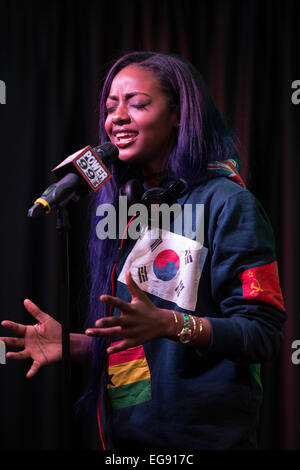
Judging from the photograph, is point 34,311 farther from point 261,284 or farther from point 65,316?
point 261,284

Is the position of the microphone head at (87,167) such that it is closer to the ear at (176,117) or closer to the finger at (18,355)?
the ear at (176,117)

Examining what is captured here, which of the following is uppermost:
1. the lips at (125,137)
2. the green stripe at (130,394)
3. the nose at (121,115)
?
the nose at (121,115)

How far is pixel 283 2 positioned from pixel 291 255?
1.32m

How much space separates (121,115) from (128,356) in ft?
2.42

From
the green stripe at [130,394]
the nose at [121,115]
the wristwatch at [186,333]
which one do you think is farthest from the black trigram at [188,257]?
the nose at [121,115]

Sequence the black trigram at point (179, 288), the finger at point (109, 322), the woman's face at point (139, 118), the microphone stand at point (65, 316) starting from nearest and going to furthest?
1. the finger at point (109, 322)
2. the microphone stand at point (65, 316)
3. the black trigram at point (179, 288)
4. the woman's face at point (139, 118)

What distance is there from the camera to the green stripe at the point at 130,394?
124 cm

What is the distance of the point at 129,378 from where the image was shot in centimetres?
129

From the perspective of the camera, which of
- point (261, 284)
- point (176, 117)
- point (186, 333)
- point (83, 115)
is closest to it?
point (186, 333)

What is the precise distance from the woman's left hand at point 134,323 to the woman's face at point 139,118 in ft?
1.94

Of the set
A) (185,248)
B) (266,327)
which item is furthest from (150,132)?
(266,327)

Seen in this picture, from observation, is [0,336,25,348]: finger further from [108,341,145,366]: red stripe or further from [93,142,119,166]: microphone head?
[93,142,119,166]: microphone head

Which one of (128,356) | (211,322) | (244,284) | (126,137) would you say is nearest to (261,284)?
(244,284)

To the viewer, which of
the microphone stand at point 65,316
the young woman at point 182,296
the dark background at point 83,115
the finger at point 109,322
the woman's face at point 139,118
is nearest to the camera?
the finger at point 109,322
